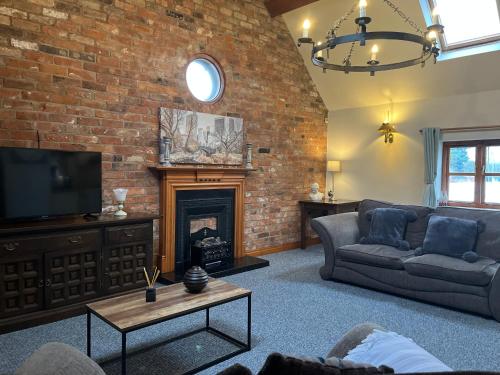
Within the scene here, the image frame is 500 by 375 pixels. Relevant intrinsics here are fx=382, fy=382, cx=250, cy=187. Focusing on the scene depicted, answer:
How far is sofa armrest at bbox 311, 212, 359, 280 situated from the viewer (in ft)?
14.3

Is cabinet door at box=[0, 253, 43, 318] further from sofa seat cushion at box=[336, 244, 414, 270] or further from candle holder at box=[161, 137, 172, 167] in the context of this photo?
sofa seat cushion at box=[336, 244, 414, 270]

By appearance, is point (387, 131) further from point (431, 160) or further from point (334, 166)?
point (334, 166)

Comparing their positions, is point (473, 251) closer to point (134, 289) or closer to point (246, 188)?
point (246, 188)

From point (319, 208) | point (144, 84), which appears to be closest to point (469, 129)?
point (319, 208)

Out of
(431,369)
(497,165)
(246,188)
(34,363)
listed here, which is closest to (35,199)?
(34,363)

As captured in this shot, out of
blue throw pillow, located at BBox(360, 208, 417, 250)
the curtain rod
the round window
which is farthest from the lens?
the curtain rod

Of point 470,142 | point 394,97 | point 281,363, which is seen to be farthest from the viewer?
point 394,97

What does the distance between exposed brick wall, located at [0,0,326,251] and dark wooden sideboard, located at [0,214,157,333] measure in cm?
64

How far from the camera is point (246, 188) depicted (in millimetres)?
5473

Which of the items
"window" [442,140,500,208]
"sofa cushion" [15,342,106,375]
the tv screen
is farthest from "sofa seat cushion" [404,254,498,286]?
"sofa cushion" [15,342,106,375]

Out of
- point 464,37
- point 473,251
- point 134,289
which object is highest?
point 464,37

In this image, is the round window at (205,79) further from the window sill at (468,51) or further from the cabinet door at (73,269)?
the window sill at (468,51)

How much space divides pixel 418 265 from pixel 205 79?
341 cm

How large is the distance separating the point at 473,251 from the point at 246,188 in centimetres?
290
